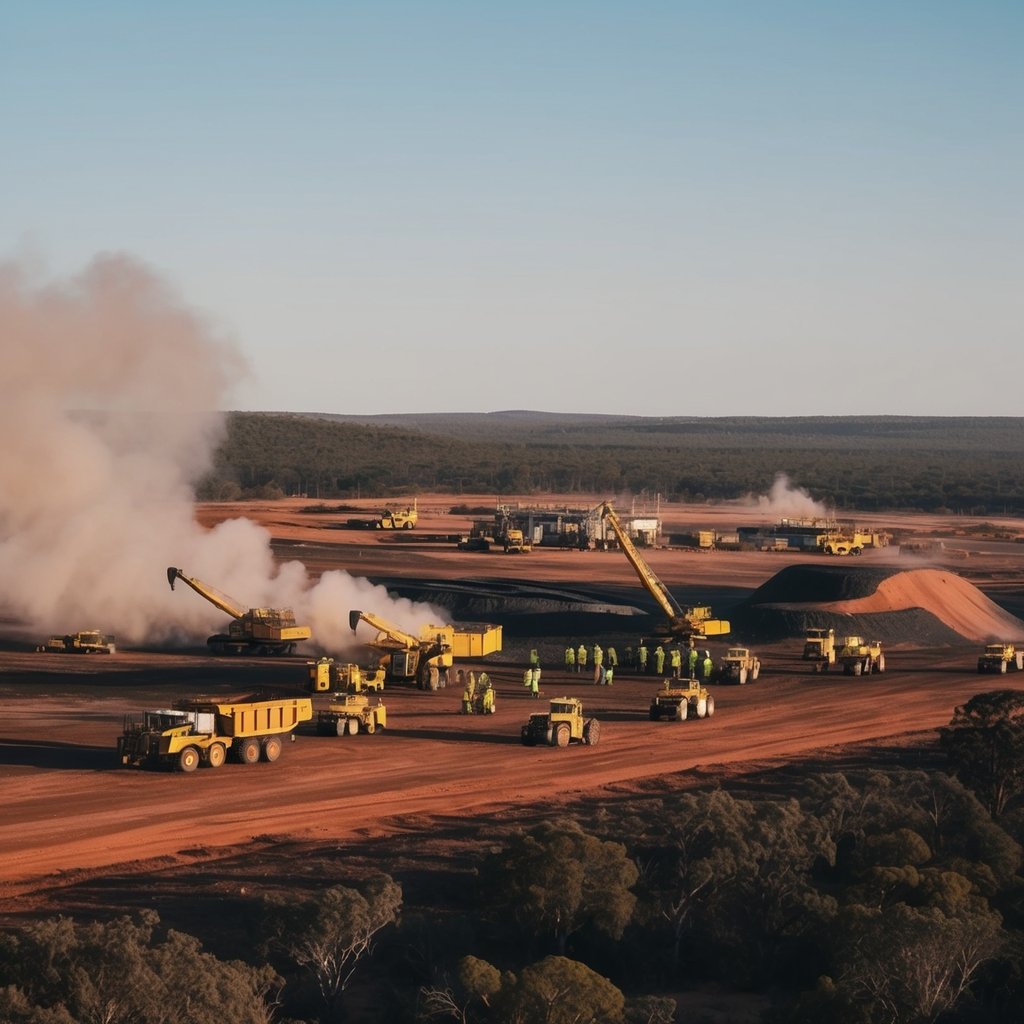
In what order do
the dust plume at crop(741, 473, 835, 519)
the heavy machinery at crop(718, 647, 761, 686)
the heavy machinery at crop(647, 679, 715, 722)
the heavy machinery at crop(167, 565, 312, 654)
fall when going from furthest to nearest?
the dust plume at crop(741, 473, 835, 519)
the heavy machinery at crop(167, 565, 312, 654)
the heavy machinery at crop(718, 647, 761, 686)
the heavy machinery at crop(647, 679, 715, 722)

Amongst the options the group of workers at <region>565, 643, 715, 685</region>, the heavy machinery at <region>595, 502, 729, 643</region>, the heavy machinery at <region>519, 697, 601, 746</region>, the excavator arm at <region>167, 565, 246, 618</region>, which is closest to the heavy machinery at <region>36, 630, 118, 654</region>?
the excavator arm at <region>167, 565, 246, 618</region>

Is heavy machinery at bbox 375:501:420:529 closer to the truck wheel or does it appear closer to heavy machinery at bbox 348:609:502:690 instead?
heavy machinery at bbox 348:609:502:690

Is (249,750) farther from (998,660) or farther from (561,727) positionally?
(998,660)

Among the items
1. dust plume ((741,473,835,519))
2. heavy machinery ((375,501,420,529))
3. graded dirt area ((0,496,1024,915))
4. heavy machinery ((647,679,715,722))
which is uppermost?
dust plume ((741,473,835,519))

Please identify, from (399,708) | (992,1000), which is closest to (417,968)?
(992,1000)

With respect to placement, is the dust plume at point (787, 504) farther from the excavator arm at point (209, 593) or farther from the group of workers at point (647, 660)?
the excavator arm at point (209, 593)

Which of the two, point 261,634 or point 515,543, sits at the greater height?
point 515,543

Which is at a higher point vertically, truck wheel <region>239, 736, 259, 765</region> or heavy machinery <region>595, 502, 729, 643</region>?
heavy machinery <region>595, 502, 729, 643</region>

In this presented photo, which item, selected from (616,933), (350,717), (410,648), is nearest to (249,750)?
(350,717)
